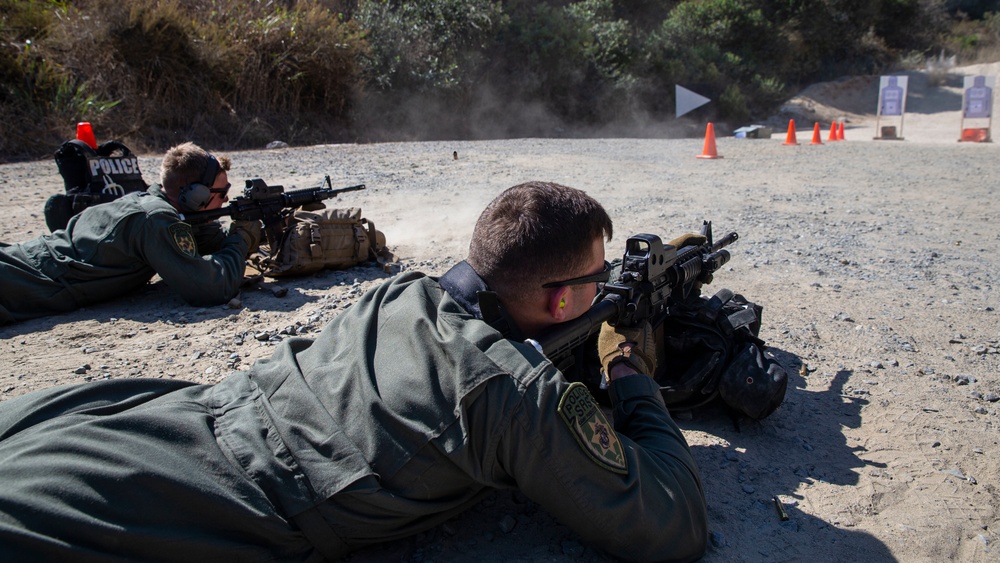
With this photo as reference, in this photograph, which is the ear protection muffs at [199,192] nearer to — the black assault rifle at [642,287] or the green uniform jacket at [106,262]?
the green uniform jacket at [106,262]

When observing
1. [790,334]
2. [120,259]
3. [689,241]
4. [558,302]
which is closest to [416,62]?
[120,259]

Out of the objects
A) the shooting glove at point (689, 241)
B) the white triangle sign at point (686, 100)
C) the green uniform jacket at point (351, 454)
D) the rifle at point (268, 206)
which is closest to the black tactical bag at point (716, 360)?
the shooting glove at point (689, 241)

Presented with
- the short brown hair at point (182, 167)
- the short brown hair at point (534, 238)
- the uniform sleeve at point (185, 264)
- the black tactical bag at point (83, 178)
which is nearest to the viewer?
the short brown hair at point (534, 238)

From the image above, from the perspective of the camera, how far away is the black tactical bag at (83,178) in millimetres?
5395

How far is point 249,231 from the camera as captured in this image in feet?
17.9

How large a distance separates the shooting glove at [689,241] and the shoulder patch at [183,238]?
10.4ft

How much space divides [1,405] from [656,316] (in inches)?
97.5

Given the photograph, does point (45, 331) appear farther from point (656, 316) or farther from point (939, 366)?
point (939, 366)

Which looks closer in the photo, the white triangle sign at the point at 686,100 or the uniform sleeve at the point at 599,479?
the uniform sleeve at the point at 599,479

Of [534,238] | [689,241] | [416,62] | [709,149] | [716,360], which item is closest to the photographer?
[534,238]

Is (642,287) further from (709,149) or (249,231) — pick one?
(709,149)

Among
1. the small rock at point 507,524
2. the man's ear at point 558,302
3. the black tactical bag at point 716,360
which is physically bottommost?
the small rock at point 507,524

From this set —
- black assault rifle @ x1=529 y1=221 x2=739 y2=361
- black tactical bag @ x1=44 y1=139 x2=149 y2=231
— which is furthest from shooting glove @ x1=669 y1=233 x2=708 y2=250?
black tactical bag @ x1=44 y1=139 x2=149 y2=231

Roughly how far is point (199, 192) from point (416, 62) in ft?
50.6
